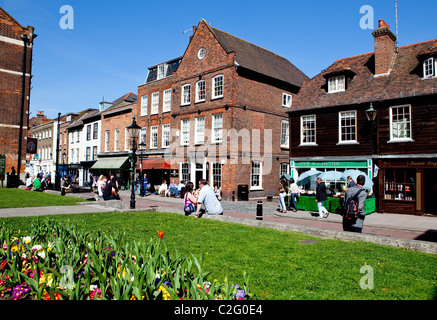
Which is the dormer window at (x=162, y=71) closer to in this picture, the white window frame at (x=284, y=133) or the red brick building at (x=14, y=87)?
the red brick building at (x=14, y=87)

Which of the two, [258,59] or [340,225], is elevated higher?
[258,59]

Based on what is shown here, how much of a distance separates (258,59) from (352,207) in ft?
75.4

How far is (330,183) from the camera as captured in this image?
2045cm

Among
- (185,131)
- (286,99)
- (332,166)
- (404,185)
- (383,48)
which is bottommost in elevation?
(404,185)

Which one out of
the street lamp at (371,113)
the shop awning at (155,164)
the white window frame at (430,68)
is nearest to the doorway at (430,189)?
the street lamp at (371,113)

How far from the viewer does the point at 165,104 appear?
103 ft

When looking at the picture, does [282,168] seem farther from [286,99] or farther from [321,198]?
[321,198]

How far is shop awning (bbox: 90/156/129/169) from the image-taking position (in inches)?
1398

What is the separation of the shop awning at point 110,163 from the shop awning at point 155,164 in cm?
491

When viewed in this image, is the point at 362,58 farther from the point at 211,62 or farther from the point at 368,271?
the point at 368,271

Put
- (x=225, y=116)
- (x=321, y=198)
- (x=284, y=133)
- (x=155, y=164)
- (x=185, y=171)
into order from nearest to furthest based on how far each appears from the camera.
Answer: (x=321, y=198) < (x=225, y=116) < (x=185, y=171) < (x=284, y=133) < (x=155, y=164)

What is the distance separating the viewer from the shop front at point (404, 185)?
17.0m

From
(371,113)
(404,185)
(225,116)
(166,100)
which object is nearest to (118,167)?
(166,100)
